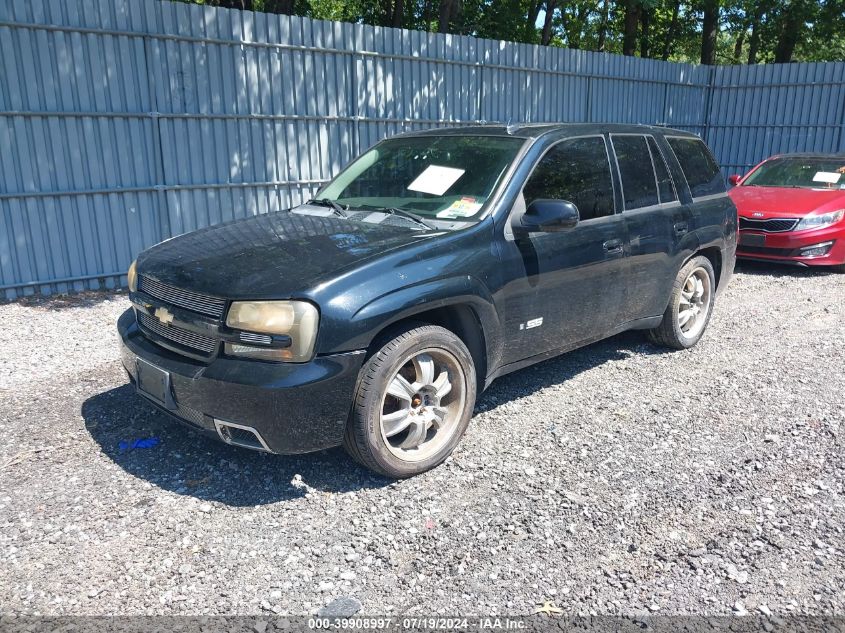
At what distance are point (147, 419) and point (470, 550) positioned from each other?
94.2 inches

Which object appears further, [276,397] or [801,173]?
[801,173]

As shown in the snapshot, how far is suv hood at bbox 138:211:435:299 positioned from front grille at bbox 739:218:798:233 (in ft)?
23.4

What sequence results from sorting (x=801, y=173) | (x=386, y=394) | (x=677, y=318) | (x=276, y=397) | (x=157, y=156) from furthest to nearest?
(x=801, y=173) → (x=157, y=156) → (x=677, y=318) → (x=386, y=394) → (x=276, y=397)

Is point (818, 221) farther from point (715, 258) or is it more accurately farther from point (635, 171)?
point (635, 171)

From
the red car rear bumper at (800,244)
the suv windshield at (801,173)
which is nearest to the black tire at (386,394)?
the red car rear bumper at (800,244)

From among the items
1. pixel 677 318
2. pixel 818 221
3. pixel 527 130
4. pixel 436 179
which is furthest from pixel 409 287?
pixel 818 221

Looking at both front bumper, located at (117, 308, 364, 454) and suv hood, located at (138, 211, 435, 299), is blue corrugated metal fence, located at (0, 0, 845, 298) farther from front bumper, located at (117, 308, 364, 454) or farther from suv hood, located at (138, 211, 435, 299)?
front bumper, located at (117, 308, 364, 454)

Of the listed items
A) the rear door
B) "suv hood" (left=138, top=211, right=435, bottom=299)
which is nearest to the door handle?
the rear door

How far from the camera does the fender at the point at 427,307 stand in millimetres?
3371

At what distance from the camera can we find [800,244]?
30.2 ft

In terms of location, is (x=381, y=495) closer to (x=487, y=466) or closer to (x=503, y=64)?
(x=487, y=466)

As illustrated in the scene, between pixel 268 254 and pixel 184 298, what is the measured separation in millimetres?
486

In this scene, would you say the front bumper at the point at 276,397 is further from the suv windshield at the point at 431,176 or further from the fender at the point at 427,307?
the suv windshield at the point at 431,176

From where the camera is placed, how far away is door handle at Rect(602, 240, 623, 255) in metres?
4.79
